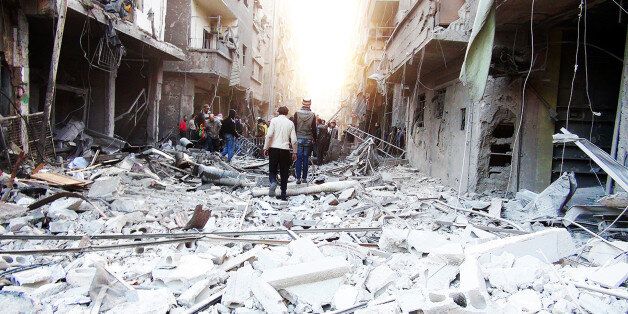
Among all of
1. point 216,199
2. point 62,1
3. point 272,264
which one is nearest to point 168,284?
point 272,264

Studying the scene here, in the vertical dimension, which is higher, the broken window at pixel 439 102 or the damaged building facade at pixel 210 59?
the damaged building facade at pixel 210 59

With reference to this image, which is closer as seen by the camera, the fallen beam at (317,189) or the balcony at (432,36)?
the fallen beam at (317,189)

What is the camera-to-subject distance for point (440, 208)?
6.36m

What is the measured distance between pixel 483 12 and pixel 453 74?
13.2 feet

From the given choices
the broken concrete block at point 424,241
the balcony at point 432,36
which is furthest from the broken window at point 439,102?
the broken concrete block at point 424,241

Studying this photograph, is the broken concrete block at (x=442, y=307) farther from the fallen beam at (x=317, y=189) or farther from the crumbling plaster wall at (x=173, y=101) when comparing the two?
the crumbling plaster wall at (x=173, y=101)

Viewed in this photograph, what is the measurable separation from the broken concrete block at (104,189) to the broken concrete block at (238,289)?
3.78m

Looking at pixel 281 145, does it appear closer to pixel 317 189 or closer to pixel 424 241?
pixel 317 189

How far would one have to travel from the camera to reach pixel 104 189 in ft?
19.8

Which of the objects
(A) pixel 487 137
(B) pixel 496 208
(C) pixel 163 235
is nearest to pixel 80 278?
(C) pixel 163 235

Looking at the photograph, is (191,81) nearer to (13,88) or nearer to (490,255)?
(13,88)

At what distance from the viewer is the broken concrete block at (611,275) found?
3035 mm

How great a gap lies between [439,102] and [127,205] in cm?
843

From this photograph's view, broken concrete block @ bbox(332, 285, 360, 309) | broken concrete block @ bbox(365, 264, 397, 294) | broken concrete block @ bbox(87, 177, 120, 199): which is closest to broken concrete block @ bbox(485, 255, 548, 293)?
broken concrete block @ bbox(365, 264, 397, 294)
